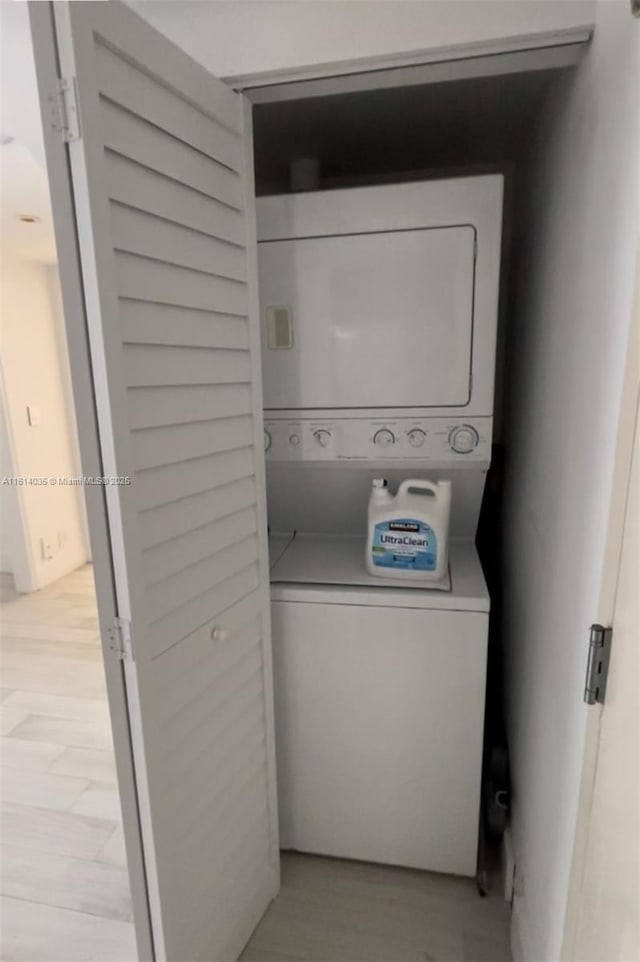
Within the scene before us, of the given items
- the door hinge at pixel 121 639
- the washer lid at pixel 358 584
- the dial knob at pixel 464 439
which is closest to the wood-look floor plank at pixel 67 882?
the washer lid at pixel 358 584

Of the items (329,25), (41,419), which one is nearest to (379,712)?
(329,25)

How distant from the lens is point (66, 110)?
2.96 ft

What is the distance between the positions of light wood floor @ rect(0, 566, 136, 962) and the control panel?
5.10ft

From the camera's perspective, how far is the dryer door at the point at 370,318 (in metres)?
1.65

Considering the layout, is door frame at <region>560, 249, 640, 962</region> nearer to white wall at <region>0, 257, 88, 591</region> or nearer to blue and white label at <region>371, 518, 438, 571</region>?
blue and white label at <region>371, 518, 438, 571</region>

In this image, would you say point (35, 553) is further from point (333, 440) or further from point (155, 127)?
point (155, 127)

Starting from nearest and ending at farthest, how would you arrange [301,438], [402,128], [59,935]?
[59,935] → [301,438] → [402,128]

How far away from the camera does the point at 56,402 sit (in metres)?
4.59

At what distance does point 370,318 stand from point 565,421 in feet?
2.32

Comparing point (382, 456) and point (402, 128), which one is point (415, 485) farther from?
point (402, 128)

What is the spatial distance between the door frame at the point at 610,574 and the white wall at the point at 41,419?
424 centimetres

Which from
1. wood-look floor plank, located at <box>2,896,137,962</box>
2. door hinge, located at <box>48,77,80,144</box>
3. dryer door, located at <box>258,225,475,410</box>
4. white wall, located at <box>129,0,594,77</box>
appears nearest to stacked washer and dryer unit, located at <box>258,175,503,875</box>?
dryer door, located at <box>258,225,475,410</box>

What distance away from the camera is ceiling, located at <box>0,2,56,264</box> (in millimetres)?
1261

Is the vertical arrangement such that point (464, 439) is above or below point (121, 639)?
above
